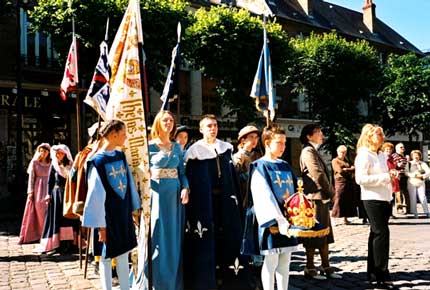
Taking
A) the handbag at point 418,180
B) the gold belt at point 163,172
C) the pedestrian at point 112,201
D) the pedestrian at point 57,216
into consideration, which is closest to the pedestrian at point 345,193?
the handbag at point 418,180

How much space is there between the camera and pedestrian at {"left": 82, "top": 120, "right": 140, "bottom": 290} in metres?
4.30

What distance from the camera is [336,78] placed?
1074 inches

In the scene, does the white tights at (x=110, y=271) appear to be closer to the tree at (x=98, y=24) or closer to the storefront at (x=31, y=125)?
the tree at (x=98, y=24)

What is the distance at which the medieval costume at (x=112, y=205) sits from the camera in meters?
4.29

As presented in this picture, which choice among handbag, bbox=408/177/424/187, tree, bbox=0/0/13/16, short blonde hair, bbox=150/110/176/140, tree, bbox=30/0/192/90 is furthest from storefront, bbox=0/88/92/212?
short blonde hair, bbox=150/110/176/140

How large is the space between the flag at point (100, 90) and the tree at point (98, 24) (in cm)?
1134

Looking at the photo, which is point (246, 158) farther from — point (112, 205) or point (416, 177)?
point (416, 177)

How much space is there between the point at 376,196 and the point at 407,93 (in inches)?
1123

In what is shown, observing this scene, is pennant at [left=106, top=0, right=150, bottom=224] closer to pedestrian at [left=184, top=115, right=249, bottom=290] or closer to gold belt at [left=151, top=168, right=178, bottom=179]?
gold belt at [left=151, top=168, right=178, bottom=179]

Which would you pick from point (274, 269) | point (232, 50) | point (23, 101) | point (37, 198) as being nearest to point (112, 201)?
point (274, 269)

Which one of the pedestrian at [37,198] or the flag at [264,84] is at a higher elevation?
the flag at [264,84]

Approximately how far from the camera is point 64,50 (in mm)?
18562

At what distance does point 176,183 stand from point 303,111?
30.8 meters

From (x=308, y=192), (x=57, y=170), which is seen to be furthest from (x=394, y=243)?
(x=57, y=170)
